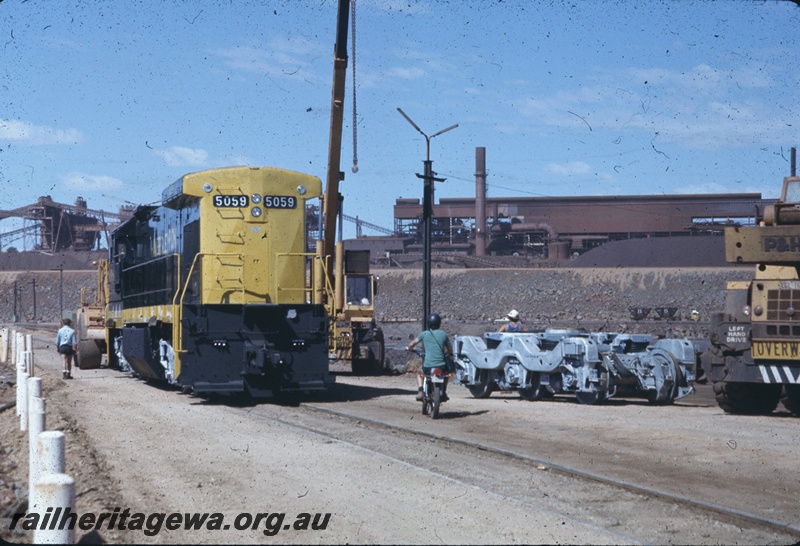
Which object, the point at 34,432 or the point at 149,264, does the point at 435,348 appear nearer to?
the point at 34,432

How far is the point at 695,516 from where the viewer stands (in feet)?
26.4

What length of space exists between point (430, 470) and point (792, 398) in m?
9.18

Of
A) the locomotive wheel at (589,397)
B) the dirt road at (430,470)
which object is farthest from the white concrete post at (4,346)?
the locomotive wheel at (589,397)

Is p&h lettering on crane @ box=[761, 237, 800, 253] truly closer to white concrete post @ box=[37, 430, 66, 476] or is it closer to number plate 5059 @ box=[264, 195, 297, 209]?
number plate 5059 @ box=[264, 195, 297, 209]

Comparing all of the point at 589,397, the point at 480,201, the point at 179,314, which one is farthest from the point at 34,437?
the point at 480,201

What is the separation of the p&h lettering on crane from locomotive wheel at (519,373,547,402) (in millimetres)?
5049

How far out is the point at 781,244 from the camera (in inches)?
619

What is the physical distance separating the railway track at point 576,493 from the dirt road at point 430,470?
0.03 metres

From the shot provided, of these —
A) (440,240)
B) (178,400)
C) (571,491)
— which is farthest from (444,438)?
(440,240)

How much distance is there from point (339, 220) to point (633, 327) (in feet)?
108

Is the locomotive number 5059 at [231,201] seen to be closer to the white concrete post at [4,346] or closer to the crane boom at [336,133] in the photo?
the crane boom at [336,133]

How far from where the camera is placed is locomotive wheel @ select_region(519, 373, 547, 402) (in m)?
18.8

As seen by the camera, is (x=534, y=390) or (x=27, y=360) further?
(x=27, y=360)

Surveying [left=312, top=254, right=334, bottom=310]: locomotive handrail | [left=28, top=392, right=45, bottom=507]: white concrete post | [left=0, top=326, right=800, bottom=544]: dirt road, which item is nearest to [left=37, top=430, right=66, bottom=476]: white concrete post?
[left=28, top=392, right=45, bottom=507]: white concrete post
